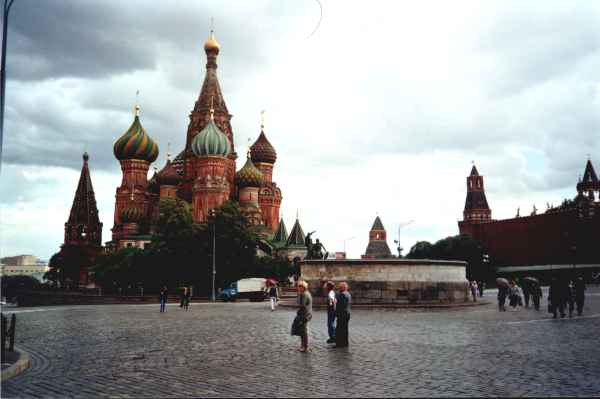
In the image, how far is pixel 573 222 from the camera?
103062 millimetres

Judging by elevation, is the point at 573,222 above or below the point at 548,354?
above

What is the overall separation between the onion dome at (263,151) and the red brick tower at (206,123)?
672 centimetres

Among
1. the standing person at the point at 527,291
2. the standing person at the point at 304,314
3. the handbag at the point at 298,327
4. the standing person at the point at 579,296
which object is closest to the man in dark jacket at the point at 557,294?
the standing person at the point at 579,296

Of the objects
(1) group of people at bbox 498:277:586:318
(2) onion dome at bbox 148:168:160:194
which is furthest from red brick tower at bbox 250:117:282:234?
(1) group of people at bbox 498:277:586:318

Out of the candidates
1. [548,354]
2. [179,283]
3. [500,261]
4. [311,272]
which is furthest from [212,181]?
[548,354]

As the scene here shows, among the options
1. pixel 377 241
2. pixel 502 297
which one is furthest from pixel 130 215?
pixel 377 241

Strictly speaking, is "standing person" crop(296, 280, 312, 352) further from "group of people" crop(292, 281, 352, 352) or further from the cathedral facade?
the cathedral facade

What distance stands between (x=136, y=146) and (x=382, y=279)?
70611 mm

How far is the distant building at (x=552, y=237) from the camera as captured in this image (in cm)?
10100

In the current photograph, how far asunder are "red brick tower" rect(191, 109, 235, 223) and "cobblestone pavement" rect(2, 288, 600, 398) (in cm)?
6095

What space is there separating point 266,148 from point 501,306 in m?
77.0

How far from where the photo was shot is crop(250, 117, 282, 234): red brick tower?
96.8 metres

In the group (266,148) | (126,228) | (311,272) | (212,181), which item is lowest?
(311,272)

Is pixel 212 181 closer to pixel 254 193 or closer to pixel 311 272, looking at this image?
pixel 254 193
